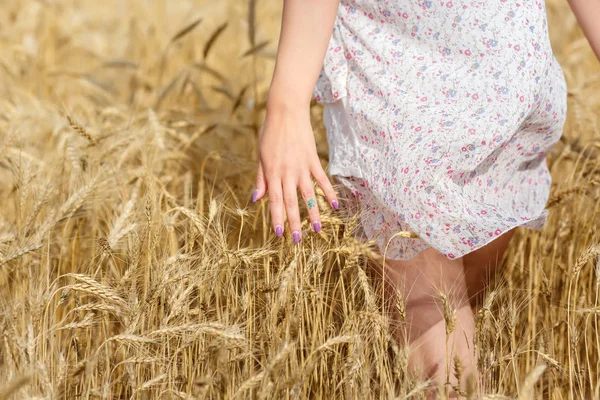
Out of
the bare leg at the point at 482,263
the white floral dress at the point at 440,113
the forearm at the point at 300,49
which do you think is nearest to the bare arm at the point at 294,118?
the forearm at the point at 300,49

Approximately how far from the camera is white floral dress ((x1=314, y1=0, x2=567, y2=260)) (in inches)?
46.3

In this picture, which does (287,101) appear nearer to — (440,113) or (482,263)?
(440,113)

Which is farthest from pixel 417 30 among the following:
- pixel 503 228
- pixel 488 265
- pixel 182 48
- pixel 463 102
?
pixel 182 48

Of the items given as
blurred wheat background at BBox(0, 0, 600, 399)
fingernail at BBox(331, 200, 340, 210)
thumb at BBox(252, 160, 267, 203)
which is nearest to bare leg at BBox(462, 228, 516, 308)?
blurred wheat background at BBox(0, 0, 600, 399)

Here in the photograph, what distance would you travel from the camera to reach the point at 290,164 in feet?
3.91

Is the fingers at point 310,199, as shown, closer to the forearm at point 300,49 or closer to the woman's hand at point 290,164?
the woman's hand at point 290,164

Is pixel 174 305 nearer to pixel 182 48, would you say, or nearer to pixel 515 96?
pixel 515 96

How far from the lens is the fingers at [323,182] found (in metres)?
1.20

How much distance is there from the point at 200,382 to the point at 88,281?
0.29 m

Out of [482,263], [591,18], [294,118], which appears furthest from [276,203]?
[591,18]

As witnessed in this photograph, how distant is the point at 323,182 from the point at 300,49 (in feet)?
0.70

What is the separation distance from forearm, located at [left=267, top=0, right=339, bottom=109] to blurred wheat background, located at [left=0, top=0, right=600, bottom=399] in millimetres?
211

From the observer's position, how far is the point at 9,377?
1.14 m

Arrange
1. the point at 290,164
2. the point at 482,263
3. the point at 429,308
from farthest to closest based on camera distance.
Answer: the point at 482,263 < the point at 429,308 < the point at 290,164
